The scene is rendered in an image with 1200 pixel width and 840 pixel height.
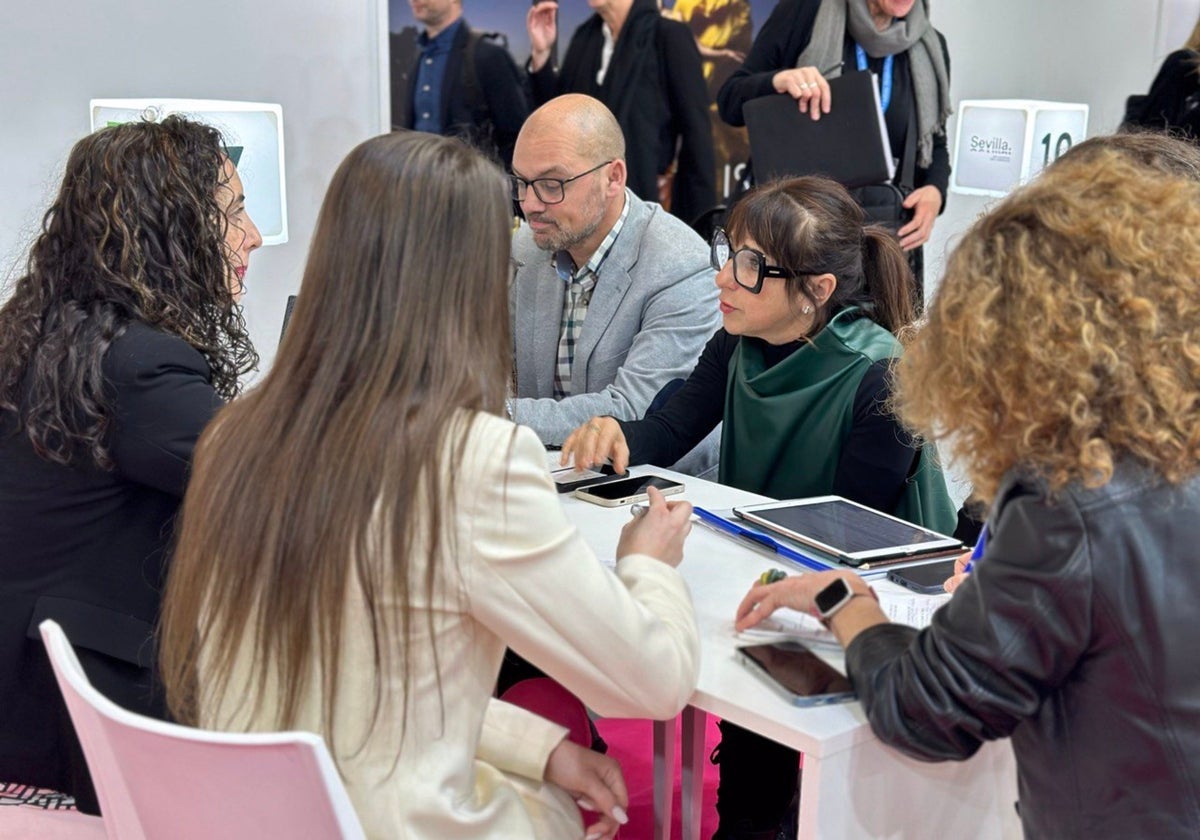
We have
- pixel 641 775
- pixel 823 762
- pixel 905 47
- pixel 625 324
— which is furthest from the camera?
pixel 905 47

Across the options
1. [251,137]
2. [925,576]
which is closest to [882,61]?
[251,137]

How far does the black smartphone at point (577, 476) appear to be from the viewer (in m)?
2.31

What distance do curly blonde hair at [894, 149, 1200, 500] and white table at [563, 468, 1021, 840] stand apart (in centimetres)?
36

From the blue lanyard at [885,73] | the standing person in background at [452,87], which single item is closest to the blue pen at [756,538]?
the blue lanyard at [885,73]

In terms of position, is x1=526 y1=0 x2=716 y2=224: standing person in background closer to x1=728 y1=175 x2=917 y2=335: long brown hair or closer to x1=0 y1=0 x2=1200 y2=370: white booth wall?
x1=0 y1=0 x2=1200 y2=370: white booth wall

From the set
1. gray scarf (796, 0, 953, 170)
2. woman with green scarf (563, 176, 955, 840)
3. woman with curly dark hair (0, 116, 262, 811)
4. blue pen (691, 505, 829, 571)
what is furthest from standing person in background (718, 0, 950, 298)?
woman with curly dark hair (0, 116, 262, 811)

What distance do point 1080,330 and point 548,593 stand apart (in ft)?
1.83

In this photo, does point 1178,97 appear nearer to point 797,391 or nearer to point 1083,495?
point 797,391

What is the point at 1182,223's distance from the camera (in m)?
1.22

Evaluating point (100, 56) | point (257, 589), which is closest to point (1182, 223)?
point (257, 589)

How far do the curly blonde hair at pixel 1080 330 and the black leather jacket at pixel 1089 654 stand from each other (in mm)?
40

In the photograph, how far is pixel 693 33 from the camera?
519 centimetres

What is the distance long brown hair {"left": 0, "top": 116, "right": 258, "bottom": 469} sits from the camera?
1.71m

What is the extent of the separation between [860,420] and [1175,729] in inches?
48.4
